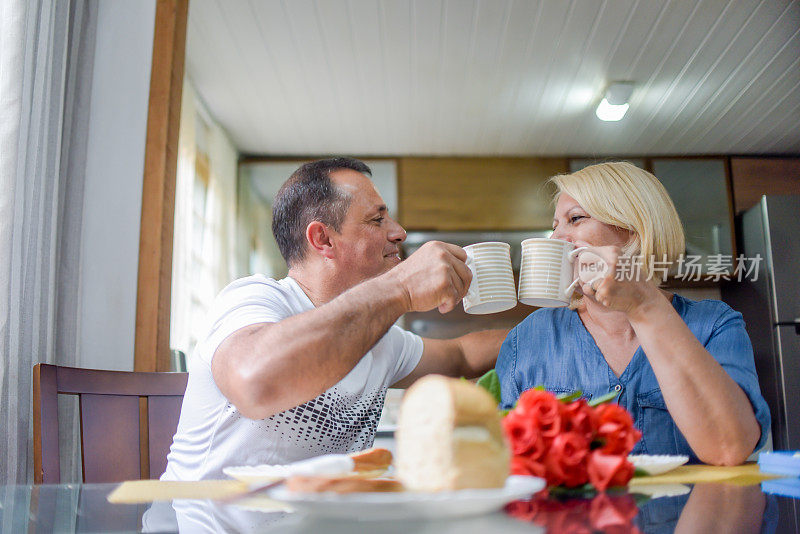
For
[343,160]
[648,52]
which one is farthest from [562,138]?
[343,160]

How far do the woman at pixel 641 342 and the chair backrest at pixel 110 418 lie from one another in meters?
0.65

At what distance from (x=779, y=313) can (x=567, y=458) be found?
10.3 feet

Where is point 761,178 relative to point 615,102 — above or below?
below

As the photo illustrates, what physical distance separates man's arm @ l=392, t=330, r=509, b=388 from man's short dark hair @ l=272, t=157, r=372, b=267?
0.33 meters

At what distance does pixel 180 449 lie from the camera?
112cm

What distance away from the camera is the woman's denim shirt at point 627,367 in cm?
104

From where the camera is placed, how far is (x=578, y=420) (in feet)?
1.78

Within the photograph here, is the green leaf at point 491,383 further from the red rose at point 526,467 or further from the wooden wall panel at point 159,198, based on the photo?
the wooden wall panel at point 159,198

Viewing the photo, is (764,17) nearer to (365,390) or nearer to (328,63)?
(328,63)

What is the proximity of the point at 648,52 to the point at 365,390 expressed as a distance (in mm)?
2536

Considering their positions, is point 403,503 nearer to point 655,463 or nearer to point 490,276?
point 655,463

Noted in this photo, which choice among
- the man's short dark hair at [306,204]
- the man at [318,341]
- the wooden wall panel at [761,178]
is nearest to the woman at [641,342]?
the man at [318,341]

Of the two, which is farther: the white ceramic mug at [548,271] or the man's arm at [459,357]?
the man's arm at [459,357]

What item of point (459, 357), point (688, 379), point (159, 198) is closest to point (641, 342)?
point (688, 379)
